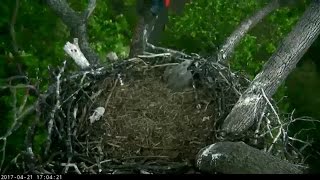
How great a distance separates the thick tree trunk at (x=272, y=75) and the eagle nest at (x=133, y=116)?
15 centimetres

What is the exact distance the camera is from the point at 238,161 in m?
4.06

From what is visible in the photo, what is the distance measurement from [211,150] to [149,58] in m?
1.77

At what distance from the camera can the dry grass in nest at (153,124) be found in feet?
14.9

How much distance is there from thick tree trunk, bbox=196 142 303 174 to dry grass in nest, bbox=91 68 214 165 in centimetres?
Answer: 35

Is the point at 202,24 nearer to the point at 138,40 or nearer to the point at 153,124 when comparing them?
the point at 138,40

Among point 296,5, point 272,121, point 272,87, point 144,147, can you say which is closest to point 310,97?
point 296,5

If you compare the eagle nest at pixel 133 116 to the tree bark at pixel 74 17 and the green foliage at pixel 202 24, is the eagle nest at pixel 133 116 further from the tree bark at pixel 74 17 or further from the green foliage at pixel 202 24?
the green foliage at pixel 202 24

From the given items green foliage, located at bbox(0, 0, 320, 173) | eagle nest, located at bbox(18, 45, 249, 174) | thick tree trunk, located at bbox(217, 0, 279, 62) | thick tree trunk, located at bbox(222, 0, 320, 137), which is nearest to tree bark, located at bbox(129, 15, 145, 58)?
green foliage, located at bbox(0, 0, 320, 173)

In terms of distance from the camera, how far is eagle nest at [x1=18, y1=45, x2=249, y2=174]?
4320 millimetres

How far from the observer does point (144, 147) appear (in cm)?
455

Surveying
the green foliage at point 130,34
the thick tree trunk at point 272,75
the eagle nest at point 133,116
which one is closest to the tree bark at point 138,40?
the green foliage at point 130,34

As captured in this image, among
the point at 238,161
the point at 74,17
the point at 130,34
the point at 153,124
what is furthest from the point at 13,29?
the point at 238,161

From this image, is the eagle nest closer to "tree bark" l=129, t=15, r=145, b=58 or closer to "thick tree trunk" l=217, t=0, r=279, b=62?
"thick tree trunk" l=217, t=0, r=279, b=62

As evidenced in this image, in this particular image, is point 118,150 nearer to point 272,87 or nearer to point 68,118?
point 68,118
